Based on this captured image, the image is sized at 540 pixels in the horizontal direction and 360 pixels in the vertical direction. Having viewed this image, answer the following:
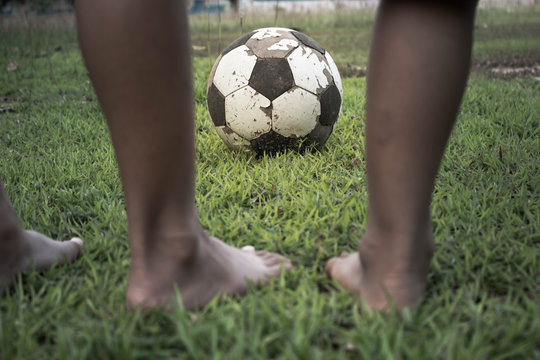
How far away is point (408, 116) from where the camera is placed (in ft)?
3.58

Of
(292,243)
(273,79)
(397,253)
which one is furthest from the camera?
(273,79)

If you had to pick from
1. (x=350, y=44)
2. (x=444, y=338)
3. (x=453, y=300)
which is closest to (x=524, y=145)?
(x=453, y=300)

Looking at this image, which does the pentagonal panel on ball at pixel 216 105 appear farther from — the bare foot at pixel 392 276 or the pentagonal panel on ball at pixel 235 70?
the bare foot at pixel 392 276

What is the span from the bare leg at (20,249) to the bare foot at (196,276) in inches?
16.6

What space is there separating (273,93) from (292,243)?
3.38ft

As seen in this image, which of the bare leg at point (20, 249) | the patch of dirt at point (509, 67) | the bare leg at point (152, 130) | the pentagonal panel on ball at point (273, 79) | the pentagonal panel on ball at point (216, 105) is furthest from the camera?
the patch of dirt at point (509, 67)

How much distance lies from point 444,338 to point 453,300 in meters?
0.23

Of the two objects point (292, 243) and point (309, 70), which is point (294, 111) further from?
point (292, 243)

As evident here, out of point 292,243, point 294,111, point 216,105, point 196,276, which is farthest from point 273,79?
point 196,276

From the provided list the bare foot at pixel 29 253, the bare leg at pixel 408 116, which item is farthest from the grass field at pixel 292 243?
the bare leg at pixel 408 116

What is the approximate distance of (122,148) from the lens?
3.61ft

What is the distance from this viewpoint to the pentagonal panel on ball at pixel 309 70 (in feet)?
8.09

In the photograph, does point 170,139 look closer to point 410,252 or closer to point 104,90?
point 104,90

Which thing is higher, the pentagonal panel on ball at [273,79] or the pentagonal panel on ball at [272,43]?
the pentagonal panel on ball at [272,43]
